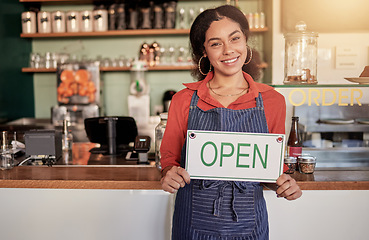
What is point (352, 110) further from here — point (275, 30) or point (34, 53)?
point (34, 53)

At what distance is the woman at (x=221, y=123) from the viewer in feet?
4.34

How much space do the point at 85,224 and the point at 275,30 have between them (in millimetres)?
2740

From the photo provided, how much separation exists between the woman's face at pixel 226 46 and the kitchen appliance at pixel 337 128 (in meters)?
0.55

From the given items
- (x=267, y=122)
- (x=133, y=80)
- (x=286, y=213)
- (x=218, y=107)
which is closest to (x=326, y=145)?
(x=286, y=213)

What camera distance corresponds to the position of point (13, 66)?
420 cm

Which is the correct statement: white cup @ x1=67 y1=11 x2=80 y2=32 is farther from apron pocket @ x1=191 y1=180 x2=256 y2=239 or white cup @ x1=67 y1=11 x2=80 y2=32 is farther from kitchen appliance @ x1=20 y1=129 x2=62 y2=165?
apron pocket @ x1=191 y1=180 x2=256 y2=239

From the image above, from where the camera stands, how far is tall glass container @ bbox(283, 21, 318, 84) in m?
1.96

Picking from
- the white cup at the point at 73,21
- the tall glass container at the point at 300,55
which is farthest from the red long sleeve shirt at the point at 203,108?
the white cup at the point at 73,21

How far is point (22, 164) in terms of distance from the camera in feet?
6.70

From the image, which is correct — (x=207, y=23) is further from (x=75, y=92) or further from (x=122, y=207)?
(x=75, y=92)

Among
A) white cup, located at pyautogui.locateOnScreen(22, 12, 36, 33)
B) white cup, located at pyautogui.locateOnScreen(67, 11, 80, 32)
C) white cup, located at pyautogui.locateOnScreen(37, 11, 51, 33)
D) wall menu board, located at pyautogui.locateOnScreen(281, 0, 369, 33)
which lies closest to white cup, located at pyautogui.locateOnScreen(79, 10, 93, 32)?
Answer: white cup, located at pyautogui.locateOnScreen(67, 11, 80, 32)

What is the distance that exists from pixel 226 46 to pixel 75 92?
292 cm

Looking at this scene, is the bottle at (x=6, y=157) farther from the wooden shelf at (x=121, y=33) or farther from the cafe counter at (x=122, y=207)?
the wooden shelf at (x=121, y=33)

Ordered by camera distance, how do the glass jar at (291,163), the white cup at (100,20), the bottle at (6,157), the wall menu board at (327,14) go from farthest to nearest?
the white cup at (100,20), the wall menu board at (327,14), the bottle at (6,157), the glass jar at (291,163)
